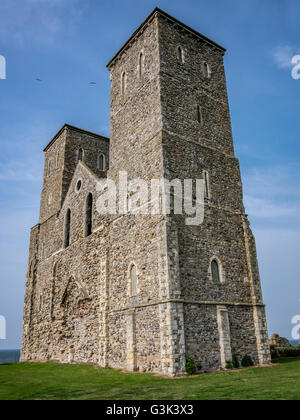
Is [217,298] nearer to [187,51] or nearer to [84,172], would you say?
[84,172]

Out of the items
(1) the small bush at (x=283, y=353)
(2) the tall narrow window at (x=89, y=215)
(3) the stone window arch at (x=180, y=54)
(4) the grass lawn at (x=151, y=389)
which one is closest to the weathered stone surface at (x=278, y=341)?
(1) the small bush at (x=283, y=353)

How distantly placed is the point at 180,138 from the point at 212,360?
34.6ft

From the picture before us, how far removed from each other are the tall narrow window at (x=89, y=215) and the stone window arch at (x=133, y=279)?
18.9 feet

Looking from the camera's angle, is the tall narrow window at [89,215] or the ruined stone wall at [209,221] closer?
the ruined stone wall at [209,221]

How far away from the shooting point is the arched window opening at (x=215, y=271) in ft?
54.2

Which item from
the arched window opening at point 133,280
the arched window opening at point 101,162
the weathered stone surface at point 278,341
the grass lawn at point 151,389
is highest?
the arched window opening at point 101,162

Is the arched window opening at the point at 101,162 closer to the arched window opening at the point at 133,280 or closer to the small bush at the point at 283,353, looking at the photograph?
the arched window opening at the point at 133,280

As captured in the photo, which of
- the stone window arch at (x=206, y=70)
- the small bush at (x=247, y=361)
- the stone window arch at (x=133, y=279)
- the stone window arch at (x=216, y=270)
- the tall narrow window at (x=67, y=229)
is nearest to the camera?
the small bush at (x=247, y=361)

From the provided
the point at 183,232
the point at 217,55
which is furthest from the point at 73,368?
the point at 217,55

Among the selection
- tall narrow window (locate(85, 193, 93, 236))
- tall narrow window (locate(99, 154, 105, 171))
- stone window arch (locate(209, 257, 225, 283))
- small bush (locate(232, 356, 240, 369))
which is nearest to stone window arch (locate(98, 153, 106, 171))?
tall narrow window (locate(99, 154, 105, 171))

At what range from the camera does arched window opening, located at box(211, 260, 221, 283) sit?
16.5 m

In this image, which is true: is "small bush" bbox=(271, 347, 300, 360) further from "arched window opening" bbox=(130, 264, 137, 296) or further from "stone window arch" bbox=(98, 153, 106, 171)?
"stone window arch" bbox=(98, 153, 106, 171)

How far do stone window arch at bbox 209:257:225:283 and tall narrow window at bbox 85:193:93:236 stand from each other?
8555mm

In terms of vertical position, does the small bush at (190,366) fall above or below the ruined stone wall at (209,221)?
below
